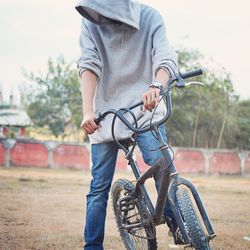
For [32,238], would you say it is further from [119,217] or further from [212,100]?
[212,100]

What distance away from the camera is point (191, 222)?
167 centimetres

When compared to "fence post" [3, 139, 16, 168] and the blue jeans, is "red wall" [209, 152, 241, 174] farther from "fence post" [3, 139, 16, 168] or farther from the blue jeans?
the blue jeans

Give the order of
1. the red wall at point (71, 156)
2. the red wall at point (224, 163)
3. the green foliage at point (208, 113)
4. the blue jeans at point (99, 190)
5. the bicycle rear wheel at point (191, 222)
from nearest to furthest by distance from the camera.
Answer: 1. the bicycle rear wheel at point (191, 222)
2. the blue jeans at point (99, 190)
3. the green foliage at point (208, 113)
4. the red wall at point (224, 163)
5. the red wall at point (71, 156)

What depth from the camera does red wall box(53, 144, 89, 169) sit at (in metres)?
16.8

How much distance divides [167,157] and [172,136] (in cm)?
1678

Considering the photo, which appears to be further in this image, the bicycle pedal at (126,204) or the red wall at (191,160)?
the red wall at (191,160)

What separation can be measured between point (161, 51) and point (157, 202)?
596mm

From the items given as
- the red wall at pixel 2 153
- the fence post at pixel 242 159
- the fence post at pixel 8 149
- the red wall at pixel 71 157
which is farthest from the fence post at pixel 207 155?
the red wall at pixel 2 153

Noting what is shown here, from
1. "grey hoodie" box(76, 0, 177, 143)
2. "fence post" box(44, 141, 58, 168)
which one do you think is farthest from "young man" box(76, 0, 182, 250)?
"fence post" box(44, 141, 58, 168)

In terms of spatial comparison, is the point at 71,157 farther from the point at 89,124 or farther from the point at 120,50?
the point at 89,124

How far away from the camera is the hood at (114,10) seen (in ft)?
6.58

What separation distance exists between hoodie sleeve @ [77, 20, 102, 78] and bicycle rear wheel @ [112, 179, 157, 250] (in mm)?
519

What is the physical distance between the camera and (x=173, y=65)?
1.98 meters

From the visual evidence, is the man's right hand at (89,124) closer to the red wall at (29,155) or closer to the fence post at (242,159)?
the fence post at (242,159)
